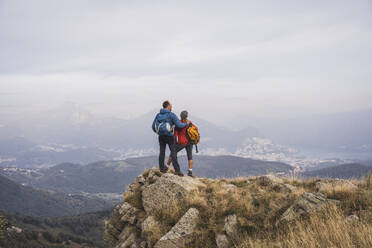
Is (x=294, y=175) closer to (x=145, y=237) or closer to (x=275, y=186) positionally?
(x=275, y=186)

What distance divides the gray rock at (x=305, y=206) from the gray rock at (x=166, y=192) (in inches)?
159

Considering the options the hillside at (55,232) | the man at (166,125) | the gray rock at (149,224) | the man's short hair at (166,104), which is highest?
the man's short hair at (166,104)

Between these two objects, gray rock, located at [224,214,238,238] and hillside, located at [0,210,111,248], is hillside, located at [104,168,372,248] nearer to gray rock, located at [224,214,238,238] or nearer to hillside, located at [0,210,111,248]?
gray rock, located at [224,214,238,238]

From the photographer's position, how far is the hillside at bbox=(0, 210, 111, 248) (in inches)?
4620

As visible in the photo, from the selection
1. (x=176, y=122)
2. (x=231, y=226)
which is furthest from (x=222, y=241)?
(x=176, y=122)

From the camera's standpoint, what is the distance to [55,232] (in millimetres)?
156500

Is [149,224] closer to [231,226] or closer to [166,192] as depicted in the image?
[166,192]

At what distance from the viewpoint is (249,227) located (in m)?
8.15

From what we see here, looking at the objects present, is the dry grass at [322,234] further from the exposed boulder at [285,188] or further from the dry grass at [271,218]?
the exposed boulder at [285,188]

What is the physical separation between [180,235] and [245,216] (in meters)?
2.37

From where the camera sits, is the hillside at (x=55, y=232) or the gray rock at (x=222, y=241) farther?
the hillside at (x=55, y=232)

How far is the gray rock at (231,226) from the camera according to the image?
8000mm

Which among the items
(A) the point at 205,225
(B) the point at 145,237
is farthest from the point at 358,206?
(B) the point at 145,237

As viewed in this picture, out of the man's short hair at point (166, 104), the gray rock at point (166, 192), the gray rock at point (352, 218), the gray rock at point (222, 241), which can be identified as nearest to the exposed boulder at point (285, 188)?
the gray rock at point (352, 218)
